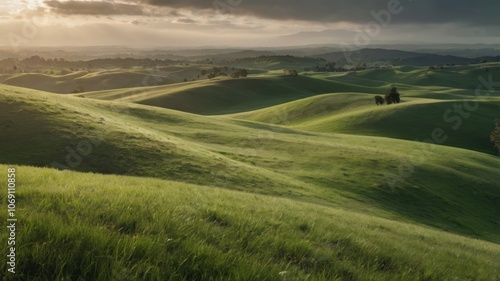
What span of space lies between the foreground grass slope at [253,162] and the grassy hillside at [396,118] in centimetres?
2976

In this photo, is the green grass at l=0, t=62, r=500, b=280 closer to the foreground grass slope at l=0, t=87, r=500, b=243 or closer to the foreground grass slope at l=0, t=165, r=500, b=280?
the foreground grass slope at l=0, t=165, r=500, b=280

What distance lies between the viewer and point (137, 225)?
20.1 feet

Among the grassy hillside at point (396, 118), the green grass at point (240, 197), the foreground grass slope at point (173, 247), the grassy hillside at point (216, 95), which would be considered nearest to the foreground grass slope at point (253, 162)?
the green grass at point (240, 197)

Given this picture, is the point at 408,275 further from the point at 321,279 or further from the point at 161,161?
the point at 161,161

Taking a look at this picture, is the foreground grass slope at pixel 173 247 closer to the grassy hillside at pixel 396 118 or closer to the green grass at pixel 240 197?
the green grass at pixel 240 197

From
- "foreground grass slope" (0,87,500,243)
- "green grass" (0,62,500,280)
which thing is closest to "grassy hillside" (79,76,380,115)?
"green grass" (0,62,500,280)

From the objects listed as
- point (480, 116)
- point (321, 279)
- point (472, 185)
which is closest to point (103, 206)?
point (321, 279)

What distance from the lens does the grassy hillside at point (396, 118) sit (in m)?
97.0

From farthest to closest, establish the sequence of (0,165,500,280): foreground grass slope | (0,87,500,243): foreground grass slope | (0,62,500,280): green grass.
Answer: (0,87,500,243): foreground grass slope
(0,62,500,280): green grass
(0,165,500,280): foreground grass slope

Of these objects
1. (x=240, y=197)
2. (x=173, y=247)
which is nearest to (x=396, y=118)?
(x=240, y=197)

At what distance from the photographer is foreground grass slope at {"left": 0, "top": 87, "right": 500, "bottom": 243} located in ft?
100

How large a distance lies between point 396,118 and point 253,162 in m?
71.1

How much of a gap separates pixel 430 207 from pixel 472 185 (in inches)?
594

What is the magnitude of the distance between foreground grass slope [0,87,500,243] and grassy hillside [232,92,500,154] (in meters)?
29.8
